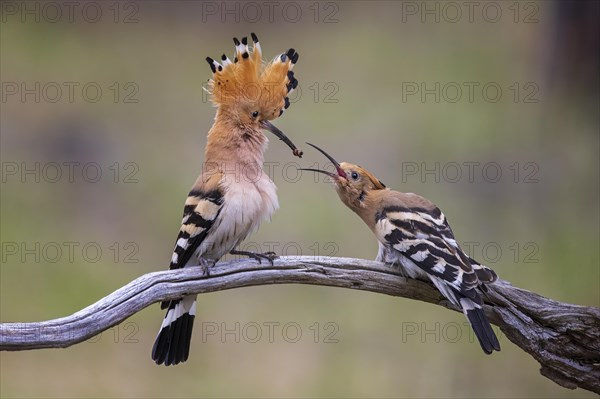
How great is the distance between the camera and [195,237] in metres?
2.51

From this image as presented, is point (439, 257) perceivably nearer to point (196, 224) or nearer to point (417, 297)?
point (417, 297)

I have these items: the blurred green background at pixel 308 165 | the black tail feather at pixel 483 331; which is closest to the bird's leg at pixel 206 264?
the black tail feather at pixel 483 331

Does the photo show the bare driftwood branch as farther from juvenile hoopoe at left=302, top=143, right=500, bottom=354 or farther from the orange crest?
the orange crest

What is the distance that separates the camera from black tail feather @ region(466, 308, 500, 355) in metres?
2.27

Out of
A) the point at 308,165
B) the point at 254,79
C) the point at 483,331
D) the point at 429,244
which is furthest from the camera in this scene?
the point at 308,165

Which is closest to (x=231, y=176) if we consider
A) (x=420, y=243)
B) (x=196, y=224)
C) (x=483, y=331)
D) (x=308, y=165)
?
(x=196, y=224)

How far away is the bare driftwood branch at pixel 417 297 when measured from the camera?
2371 millimetres

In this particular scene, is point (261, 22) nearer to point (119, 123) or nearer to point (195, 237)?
point (119, 123)

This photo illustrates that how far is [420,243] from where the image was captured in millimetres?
2422

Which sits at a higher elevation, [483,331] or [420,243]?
[420,243]

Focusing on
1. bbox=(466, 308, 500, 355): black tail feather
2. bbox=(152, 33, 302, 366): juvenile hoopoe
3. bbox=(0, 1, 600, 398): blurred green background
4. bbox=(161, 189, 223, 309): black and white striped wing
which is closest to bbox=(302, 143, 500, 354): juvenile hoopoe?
bbox=(466, 308, 500, 355): black tail feather

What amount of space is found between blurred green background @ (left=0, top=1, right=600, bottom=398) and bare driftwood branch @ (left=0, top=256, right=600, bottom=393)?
5.03ft

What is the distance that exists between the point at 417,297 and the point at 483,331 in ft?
0.91

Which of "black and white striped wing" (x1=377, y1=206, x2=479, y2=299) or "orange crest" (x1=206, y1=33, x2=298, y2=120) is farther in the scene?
"orange crest" (x1=206, y1=33, x2=298, y2=120)
